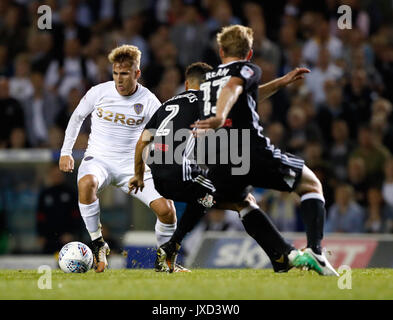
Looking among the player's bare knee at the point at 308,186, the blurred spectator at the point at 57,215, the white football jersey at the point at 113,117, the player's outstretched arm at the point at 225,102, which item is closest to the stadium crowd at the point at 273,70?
the blurred spectator at the point at 57,215

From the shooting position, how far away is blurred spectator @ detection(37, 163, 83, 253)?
11461 millimetres

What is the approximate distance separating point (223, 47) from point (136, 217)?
5382 millimetres

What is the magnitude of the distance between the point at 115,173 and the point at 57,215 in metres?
3.32

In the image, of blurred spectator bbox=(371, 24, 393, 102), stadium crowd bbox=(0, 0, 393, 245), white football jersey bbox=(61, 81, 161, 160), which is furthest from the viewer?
blurred spectator bbox=(371, 24, 393, 102)

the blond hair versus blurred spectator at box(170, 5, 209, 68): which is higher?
blurred spectator at box(170, 5, 209, 68)

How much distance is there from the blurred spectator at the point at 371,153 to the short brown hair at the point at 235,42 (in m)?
5.96

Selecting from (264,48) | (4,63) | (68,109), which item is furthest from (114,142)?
(4,63)

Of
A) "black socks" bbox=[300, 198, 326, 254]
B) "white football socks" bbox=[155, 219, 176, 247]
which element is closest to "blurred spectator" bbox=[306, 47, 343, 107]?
"white football socks" bbox=[155, 219, 176, 247]

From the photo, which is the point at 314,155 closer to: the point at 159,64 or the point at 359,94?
the point at 359,94

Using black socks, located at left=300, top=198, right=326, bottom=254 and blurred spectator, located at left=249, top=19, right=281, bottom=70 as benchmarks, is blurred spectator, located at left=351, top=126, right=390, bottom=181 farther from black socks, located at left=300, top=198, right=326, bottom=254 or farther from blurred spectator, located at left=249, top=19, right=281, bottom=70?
black socks, located at left=300, top=198, right=326, bottom=254

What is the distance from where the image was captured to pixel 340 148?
1259 cm

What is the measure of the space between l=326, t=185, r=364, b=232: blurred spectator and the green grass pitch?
4468 millimetres
